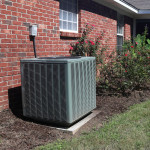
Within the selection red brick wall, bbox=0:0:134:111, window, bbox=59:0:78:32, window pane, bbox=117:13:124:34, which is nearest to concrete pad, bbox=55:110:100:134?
red brick wall, bbox=0:0:134:111

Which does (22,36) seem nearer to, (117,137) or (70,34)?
(70,34)

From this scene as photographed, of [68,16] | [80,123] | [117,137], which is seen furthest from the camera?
[68,16]

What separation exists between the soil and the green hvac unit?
181mm

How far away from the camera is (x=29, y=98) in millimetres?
3727

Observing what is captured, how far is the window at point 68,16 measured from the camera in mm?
6070

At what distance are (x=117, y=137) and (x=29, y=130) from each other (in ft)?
4.44

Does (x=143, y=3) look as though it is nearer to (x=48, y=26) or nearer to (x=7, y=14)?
(x=48, y=26)

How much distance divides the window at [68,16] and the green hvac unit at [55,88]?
8.44 feet

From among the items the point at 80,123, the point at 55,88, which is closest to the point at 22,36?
the point at 55,88

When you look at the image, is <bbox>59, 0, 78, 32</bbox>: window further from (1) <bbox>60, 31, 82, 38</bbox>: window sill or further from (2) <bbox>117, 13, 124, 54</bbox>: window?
(2) <bbox>117, 13, 124, 54</bbox>: window

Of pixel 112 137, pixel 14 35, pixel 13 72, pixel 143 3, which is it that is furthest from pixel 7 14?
pixel 143 3

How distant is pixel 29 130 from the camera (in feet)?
11.4

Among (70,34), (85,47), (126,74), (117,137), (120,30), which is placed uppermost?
(120,30)

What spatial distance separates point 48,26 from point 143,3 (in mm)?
8889
